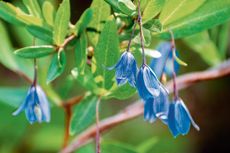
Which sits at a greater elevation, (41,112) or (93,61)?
(93,61)

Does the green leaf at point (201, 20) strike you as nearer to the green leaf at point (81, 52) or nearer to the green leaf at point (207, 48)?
the green leaf at point (81, 52)

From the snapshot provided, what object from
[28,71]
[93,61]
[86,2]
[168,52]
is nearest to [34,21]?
[93,61]

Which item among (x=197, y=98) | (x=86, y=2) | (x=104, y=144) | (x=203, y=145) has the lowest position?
(x=203, y=145)

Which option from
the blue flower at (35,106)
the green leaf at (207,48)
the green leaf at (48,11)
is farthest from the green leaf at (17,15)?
the green leaf at (207,48)

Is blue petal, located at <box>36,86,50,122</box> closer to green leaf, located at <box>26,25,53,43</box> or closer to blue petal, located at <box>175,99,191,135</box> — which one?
green leaf, located at <box>26,25,53,43</box>

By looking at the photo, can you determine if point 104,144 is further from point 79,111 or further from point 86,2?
point 86,2

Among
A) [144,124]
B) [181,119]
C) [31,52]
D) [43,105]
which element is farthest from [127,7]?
[144,124]

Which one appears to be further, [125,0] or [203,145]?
[203,145]
